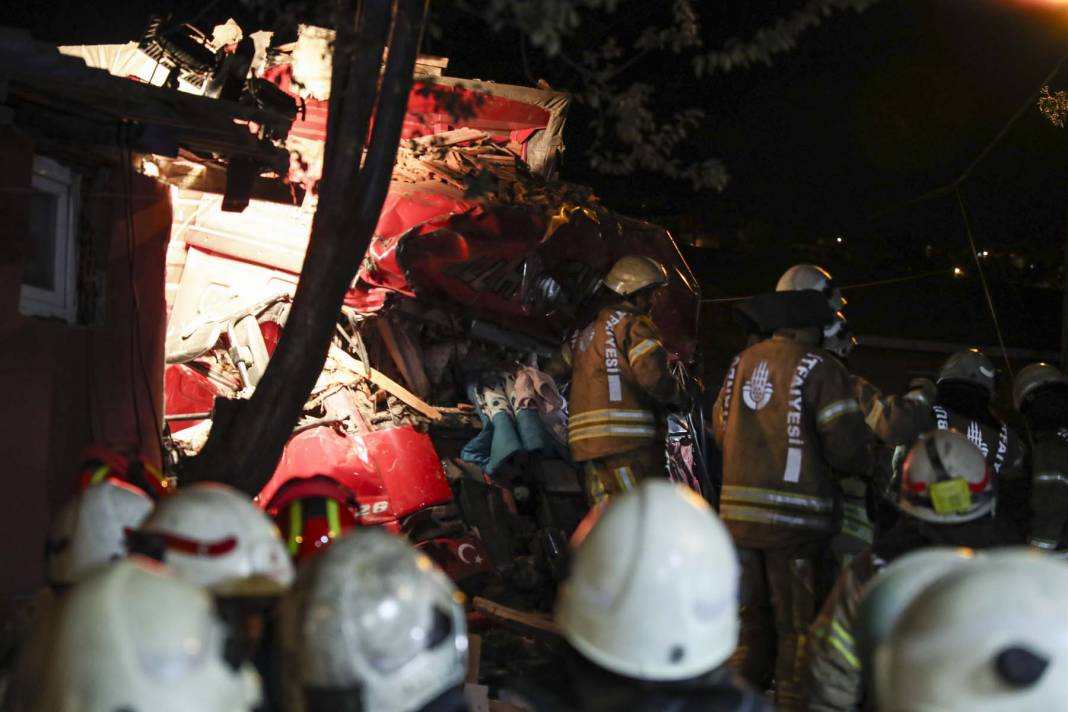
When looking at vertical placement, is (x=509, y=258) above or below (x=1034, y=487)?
above

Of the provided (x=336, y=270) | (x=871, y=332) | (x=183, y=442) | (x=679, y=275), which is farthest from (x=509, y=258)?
(x=871, y=332)

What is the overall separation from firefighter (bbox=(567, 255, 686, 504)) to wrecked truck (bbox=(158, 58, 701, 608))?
1.45 m

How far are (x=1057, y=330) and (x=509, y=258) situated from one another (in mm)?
15402

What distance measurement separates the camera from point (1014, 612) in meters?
2.49

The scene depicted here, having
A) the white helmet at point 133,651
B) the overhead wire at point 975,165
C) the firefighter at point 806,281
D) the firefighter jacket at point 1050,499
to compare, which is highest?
the overhead wire at point 975,165

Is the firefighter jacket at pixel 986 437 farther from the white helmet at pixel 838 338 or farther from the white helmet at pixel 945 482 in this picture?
the white helmet at pixel 945 482

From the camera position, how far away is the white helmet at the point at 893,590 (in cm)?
321

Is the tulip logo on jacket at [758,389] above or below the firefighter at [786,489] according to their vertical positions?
above

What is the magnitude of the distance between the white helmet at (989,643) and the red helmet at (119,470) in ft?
9.04

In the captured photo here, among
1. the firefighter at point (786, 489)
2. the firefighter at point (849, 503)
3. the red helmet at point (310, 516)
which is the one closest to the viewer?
the red helmet at point (310, 516)

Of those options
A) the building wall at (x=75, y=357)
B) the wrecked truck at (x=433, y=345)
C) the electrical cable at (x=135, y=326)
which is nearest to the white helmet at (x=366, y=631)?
the building wall at (x=75, y=357)

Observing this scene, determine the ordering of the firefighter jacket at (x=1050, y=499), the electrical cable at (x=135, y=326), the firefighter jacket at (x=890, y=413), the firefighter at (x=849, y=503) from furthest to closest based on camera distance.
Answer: the firefighter at (x=849, y=503) < the electrical cable at (x=135, y=326) < the firefighter jacket at (x=890, y=413) < the firefighter jacket at (x=1050, y=499)

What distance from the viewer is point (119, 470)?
13.5 ft

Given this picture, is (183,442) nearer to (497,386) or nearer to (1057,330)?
(497,386)
